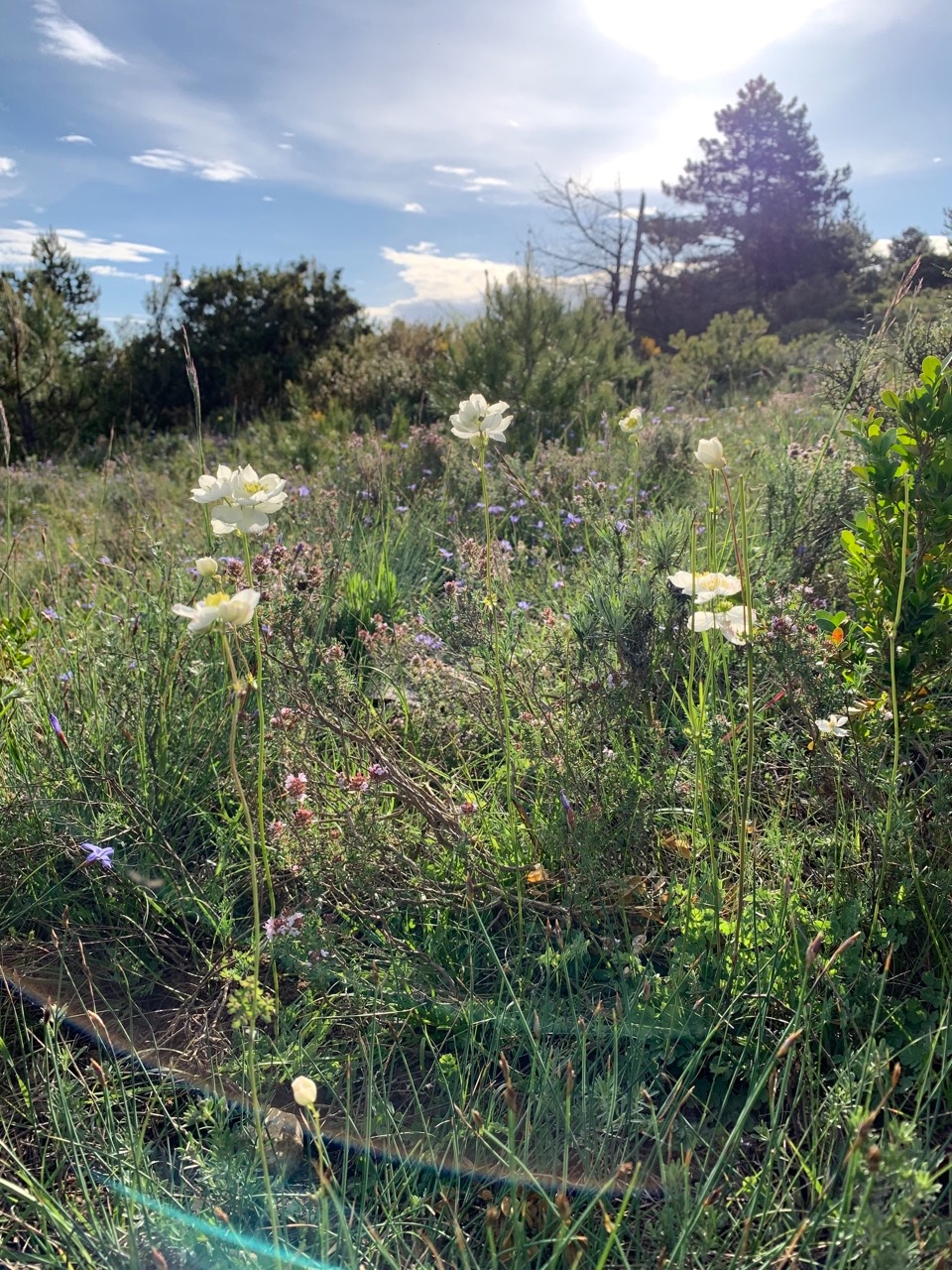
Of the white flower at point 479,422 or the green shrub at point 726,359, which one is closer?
the white flower at point 479,422

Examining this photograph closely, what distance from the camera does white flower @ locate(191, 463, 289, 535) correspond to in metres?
1.41

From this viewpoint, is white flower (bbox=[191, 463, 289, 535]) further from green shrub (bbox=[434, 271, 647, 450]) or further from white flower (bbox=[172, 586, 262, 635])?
green shrub (bbox=[434, 271, 647, 450])

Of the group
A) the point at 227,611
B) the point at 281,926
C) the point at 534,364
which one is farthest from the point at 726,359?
the point at 227,611

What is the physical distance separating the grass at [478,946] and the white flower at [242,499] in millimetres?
100

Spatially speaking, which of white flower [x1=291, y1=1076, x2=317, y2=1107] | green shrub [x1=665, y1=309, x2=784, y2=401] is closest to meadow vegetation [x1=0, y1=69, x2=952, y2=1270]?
white flower [x1=291, y1=1076, x2=317, y2=1107]

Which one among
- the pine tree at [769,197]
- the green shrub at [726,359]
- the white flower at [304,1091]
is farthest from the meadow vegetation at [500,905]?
the pine tree at [769,197]

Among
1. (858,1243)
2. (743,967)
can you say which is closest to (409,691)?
(743,967)

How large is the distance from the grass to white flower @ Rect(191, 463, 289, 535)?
10 cm

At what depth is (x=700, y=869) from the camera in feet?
5.81

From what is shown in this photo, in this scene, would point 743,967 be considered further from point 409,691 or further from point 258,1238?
point 409,691

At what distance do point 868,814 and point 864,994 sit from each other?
345mm

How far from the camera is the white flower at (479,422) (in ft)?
5.53

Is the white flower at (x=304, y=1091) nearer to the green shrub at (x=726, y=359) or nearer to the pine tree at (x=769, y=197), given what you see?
the green shrub at (x=726, y=359)

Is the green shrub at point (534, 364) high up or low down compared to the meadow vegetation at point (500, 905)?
up
